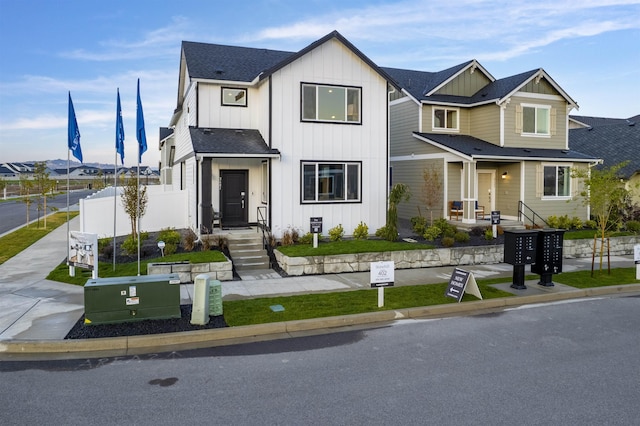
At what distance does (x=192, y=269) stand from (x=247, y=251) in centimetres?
282

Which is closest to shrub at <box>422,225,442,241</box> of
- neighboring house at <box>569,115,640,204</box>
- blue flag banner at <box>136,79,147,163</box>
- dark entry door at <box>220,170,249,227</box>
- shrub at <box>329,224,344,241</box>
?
shrub at <box>329,224,344,241</box>

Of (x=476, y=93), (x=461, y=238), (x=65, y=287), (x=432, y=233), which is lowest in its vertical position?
(x=65, y=287)

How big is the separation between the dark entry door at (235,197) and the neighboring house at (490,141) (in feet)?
30.0

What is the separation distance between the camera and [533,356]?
804 cm

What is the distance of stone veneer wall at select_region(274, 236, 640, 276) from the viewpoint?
14734 millimetres

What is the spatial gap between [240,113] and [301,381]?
14.3 metres

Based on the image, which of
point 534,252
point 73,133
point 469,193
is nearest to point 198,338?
point 534,252

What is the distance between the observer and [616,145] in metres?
31.6

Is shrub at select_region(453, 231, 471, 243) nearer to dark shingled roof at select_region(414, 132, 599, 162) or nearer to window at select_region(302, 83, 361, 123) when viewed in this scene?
dark shingled roof at select_region(414, 132, 599, 162)

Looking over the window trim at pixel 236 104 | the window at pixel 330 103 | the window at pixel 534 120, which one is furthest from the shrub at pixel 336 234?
the window at pixel 534 120

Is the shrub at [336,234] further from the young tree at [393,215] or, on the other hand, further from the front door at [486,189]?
the front door at [486,189]

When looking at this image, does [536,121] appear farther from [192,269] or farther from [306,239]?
[192,269]

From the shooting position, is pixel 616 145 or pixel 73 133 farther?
pixel 616 145

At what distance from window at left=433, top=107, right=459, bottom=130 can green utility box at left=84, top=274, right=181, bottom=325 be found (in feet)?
62.4
